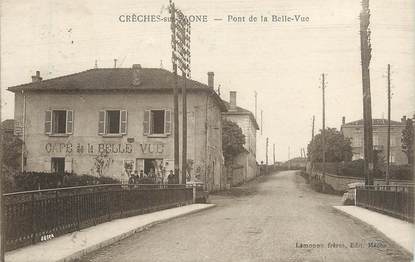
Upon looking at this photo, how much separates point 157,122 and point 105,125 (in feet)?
9.74

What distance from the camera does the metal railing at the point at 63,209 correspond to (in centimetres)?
890

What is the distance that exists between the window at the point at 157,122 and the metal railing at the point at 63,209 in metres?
15.4

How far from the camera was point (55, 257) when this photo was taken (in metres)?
8.33

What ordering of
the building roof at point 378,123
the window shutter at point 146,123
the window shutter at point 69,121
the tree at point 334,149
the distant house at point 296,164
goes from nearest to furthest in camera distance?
the window shutter at point 146,123 < the window shutter at point 69,121 < the tree at point 334,149 < the building roof at point 378,123 < the distant house at point 296,164

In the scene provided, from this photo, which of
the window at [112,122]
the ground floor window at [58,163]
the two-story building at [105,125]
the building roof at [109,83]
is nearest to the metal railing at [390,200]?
the two-story building at [105,125]

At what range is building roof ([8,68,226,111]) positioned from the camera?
33.9 m

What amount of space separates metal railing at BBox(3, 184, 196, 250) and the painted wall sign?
15.6 m

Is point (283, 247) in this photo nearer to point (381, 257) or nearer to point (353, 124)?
point (381, 257)

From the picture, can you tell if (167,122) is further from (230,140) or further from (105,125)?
(230,140)

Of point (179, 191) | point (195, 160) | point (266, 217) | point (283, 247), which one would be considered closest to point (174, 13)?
point (179, 191)

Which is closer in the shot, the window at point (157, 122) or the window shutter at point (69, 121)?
the window at point (157, 122)

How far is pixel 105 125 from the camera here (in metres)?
34.0

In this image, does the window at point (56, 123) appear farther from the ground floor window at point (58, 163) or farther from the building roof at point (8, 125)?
the building roof at point (8, 125)

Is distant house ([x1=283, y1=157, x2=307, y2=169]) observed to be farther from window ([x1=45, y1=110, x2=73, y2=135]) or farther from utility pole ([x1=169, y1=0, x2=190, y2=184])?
utility pole ([x1=169, y1=0, x2=190, y2=184])
